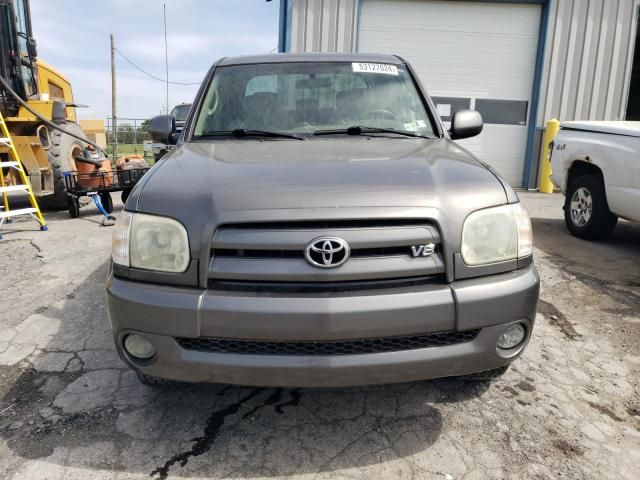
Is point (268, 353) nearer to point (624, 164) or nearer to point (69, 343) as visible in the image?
point (69, 343)

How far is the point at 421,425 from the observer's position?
2363mm

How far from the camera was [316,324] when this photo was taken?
6.05 feet

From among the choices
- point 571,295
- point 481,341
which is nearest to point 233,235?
point 481,341

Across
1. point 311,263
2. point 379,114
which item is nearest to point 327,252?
point 311,263

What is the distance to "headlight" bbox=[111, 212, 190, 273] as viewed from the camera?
1.97 metres

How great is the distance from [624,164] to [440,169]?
12.1 ft

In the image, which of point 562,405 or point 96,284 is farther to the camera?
point 96,284

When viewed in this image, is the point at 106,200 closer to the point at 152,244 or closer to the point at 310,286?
the point at 152,244

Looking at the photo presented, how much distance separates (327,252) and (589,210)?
493 cm

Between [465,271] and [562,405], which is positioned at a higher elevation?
[465,271]

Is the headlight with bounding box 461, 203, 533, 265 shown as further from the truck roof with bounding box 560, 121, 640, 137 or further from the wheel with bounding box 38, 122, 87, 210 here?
the wheel with bounding box 38, 122, 87, 210

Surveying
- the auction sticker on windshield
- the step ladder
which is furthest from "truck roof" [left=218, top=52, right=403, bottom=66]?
the step ladder

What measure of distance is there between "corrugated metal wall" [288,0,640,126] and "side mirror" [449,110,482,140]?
730 cm

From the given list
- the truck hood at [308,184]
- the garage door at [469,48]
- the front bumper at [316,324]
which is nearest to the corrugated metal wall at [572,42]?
the garage door at [469,48]
